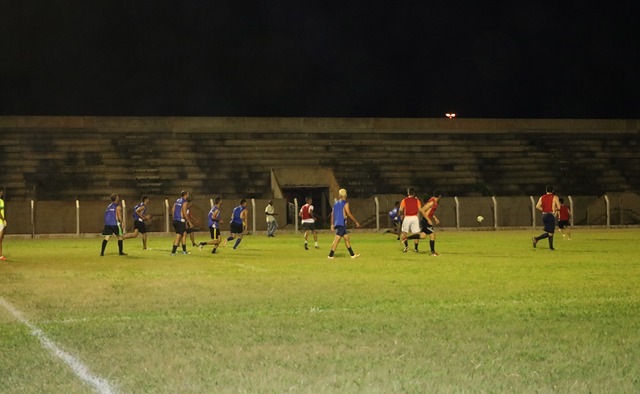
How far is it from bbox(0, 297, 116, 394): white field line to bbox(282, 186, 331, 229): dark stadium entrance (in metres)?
37.7

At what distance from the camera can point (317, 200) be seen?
51.7 meters

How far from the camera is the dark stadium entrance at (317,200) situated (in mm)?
47906

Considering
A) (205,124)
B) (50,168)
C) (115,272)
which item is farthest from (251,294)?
(205,124)

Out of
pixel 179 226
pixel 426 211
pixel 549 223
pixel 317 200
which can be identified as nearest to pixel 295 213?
pixel 317 200

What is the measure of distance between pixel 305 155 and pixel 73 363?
1769 inches

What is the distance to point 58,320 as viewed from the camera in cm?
1014

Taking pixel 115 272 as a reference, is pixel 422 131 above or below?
above

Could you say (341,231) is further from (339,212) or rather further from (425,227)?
(425,227)

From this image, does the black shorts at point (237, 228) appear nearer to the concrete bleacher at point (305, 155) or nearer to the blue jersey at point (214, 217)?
the blue jersey at point (214, 217)

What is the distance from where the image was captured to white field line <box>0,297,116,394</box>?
614 cm

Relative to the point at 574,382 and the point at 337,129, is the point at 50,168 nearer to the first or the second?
the point at 337,129

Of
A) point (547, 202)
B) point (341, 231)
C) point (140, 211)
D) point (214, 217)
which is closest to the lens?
point (341, 231)

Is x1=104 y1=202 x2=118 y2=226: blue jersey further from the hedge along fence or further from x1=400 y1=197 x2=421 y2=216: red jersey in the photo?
the hedge along fence

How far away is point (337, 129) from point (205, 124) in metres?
8.04
